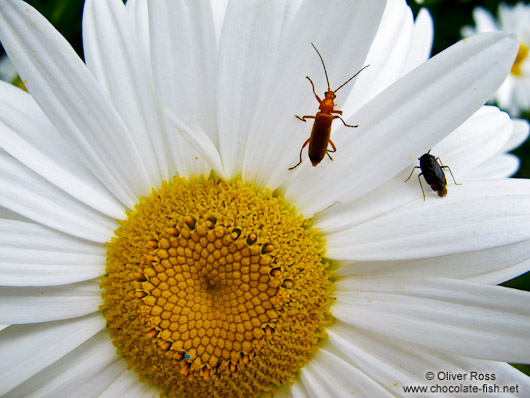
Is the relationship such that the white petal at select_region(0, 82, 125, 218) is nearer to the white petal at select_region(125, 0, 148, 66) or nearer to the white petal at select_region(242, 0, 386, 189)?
the white petal at select_region(125, 0, 148, 66)

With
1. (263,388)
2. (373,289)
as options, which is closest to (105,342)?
(263,388)

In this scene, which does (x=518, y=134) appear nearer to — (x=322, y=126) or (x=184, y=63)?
(x=322, y=126)

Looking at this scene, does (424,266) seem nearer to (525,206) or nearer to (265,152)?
(525,206)

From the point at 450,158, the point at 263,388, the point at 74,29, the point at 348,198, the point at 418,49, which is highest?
the point at 74,29

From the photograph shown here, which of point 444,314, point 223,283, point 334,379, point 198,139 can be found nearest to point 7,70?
point 198,139

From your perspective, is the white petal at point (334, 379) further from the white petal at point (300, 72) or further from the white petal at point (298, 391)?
the white petal at point (300, 72)

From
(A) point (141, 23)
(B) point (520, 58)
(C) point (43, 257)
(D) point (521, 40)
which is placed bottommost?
(C) point (43, 257)

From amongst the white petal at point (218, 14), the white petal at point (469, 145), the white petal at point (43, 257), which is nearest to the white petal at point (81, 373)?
the white petal at point (43, 257)
